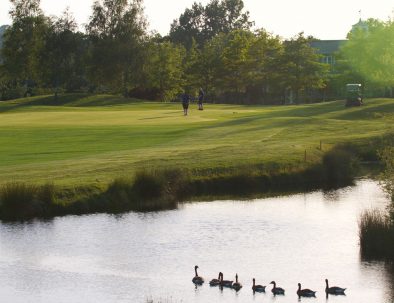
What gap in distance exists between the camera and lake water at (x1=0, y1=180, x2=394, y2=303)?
34.2 meters

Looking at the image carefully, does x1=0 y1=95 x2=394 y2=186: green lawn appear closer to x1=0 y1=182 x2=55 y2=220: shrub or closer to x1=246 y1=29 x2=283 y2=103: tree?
x1=0 y1=182 x2=55 y2=220: shrub

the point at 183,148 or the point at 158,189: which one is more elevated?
the point at 183,148

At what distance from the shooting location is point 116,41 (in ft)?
513

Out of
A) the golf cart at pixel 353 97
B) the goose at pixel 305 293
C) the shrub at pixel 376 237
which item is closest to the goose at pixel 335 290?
the goose at pixel 305 293

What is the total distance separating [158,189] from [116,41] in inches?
A: 4202

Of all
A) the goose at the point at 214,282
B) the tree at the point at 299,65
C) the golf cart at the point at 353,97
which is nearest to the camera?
the goose at the point at 214,282

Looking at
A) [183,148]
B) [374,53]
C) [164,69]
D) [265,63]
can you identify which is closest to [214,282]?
[183,148]

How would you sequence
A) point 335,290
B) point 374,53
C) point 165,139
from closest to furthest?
point 335,290 → point 165,139 → point 374,53

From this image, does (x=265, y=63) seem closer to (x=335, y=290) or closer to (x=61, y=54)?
(x=61, y=54)

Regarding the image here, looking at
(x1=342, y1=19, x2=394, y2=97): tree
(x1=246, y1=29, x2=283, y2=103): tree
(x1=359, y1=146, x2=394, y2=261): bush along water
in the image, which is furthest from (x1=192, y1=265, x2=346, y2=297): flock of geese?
(x1=246, y1=29, x2=283, y2=103): tree

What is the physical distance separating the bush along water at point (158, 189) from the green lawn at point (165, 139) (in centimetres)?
135

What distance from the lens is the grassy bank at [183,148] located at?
5469 centimetres

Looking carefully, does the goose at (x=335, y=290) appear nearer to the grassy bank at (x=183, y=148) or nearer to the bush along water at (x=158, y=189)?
the grassy bank at (x=183, y=148)

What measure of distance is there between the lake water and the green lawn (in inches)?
258
